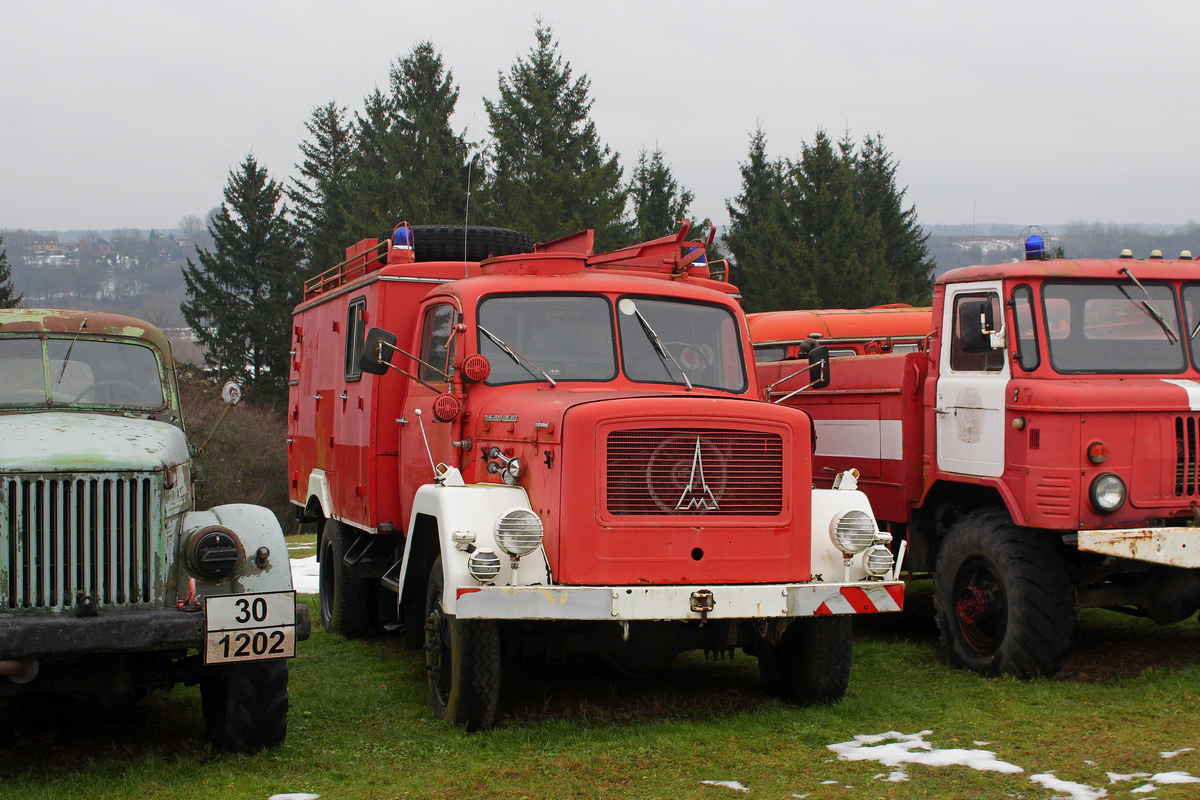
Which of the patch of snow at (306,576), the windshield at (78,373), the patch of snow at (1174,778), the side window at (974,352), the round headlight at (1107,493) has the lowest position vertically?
the patch of snow at (306,576)

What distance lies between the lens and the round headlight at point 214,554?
5.52m

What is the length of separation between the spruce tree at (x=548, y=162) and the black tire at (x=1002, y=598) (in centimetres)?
2541

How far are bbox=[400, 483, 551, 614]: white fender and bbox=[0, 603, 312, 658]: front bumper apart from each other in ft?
4.01

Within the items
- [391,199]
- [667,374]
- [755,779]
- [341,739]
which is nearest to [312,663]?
[341,739]

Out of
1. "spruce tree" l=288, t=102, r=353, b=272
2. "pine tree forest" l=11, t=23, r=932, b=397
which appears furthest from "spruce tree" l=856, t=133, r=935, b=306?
"spruce tree" l=288, t=102, r=353, b=272

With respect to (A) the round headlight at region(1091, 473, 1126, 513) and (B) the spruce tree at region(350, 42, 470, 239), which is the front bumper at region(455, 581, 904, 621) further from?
(B) the spruce tree at region(350, 42, 470, 239)

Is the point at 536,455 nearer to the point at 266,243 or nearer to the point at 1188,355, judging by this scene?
the point at 1188,355

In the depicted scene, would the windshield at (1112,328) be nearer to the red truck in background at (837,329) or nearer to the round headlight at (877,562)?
the round headlight at (877,562)

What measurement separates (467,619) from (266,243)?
40.8 m

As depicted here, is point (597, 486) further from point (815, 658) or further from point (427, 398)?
point (427, 398)

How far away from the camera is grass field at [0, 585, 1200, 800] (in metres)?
5.28

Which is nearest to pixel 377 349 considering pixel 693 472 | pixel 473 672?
pixel 473 672

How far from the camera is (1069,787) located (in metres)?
5.11

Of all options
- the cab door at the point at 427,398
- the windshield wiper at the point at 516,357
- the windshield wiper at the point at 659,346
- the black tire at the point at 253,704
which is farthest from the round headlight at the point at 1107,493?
the black tire at the point at 253,704
